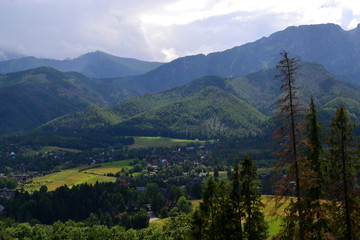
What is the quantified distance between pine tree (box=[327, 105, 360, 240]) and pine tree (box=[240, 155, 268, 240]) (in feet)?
39.9

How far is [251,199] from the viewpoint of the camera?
132 feet

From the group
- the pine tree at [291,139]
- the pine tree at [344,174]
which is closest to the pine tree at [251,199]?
the pine tree at [291,139]

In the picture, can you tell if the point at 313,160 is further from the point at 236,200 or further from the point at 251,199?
the point at 236,200

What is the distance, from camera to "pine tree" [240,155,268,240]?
40.1m

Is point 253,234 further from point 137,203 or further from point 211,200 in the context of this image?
point 137,203

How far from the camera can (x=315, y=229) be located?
28438mm

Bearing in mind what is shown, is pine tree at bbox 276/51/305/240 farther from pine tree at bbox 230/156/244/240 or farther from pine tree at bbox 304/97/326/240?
pine tree at bbox 230/156/244/240

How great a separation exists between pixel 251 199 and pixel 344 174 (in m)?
15.3

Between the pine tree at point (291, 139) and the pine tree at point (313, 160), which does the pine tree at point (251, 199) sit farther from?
the pine tree at point (291, 139)

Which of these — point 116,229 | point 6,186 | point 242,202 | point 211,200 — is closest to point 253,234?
point 242,202

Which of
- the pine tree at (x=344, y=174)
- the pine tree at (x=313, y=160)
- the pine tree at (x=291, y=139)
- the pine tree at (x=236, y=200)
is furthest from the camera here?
the pine tree at (x=236, y=200)

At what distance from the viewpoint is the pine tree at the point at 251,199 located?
40062 mm

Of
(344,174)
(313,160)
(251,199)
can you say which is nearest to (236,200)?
(251,199)

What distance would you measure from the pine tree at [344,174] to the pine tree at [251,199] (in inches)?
479
